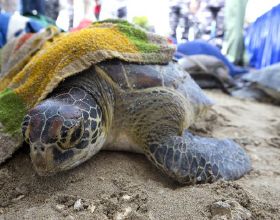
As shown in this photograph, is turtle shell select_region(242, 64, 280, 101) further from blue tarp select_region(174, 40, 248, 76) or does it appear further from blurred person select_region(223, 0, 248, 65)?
blurred person select_region(223, 0, 248, 65)

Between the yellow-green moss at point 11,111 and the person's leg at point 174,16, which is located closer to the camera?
the yellow-green moss at point 11,111

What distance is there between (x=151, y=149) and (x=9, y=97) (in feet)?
2.16

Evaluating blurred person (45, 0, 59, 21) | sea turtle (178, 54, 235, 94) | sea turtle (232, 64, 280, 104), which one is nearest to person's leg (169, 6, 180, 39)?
blurred person (45, 0, 59, 21)

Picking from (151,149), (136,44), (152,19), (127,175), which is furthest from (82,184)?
(152,19)

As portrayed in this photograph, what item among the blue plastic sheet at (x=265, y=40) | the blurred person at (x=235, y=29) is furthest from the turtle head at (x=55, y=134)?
the blurred person at (x=235, y=29)

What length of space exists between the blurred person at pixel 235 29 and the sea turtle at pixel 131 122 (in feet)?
14.7

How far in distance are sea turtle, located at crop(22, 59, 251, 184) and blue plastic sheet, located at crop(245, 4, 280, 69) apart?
400cm

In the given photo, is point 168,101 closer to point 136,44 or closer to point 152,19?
point 136,44

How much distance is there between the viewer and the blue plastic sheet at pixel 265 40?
485 centimetres

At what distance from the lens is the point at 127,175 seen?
1217mm

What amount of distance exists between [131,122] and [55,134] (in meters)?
0.40

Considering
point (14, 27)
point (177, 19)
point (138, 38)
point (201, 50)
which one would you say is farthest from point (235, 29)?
point (138, 38)

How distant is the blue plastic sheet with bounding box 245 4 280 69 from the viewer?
4.85 metres

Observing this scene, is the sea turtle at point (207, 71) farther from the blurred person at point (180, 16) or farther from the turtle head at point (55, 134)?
the blurred person at point (180, 16)
